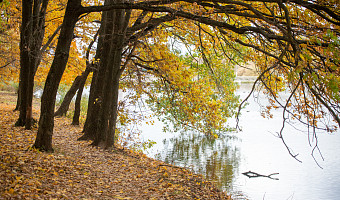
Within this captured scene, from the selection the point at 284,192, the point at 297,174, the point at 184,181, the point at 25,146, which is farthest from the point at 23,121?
the point at 297,174

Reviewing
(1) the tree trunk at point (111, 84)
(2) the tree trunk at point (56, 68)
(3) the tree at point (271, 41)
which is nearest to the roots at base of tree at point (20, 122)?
(1) the tree trunk at point (111, 84)

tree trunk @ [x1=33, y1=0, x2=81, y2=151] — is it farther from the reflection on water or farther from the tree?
the reflection on water

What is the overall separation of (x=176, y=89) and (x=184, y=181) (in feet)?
12.5

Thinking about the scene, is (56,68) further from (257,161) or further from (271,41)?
(257,161)

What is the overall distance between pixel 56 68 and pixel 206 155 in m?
9.44

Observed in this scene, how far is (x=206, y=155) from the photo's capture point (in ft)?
46.1

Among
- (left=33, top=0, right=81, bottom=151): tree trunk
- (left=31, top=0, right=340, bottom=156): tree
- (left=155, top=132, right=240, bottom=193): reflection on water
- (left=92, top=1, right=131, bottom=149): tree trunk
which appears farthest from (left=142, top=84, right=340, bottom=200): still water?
(left=33, top=0, right=81, bottom=151): tree trunk

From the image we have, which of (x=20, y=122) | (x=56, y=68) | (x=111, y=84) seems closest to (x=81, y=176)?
(x=56, y=68)

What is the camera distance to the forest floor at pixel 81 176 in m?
4.61

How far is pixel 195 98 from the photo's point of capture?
9969mm

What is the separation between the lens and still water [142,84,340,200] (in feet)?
32.6

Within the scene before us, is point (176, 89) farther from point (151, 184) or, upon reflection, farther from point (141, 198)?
point (141, 198)

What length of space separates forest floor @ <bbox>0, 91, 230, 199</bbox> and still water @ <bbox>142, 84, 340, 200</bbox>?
2.67m

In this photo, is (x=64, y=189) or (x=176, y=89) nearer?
(x=64, y=189)
